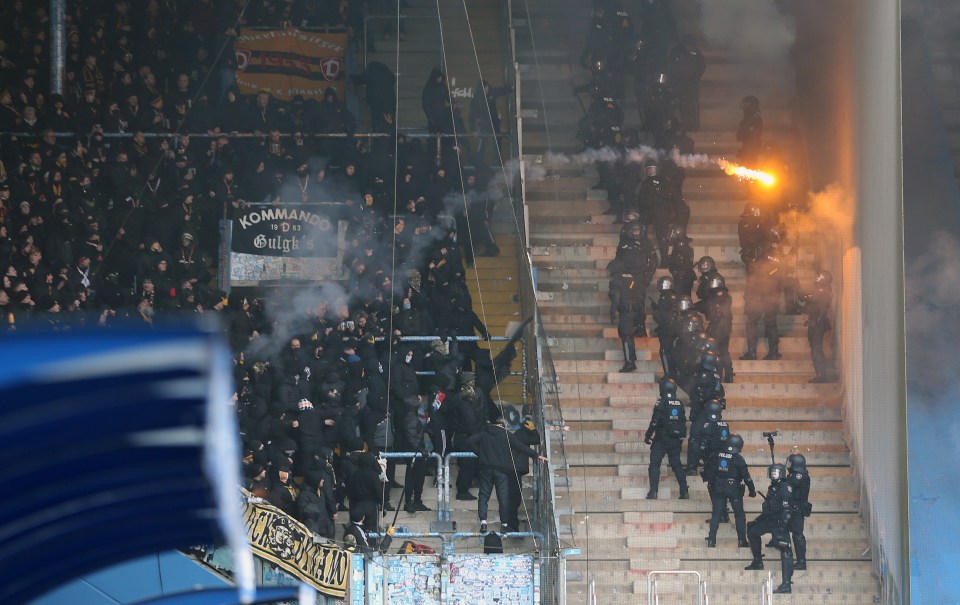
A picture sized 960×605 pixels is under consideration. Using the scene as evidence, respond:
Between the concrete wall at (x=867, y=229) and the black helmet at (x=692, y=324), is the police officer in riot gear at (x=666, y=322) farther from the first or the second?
the concrete wall at (x=867, y=229)

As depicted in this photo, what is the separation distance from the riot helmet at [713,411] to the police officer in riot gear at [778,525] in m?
1.01

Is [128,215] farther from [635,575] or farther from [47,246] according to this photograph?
[635,575]

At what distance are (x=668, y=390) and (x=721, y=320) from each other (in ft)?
6.57

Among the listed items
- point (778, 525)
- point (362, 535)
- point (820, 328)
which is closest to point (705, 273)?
point (820, 328)

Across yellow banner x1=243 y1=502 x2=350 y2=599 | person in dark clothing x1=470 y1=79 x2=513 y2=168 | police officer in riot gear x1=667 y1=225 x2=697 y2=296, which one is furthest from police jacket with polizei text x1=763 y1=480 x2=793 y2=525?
person in dark clothing x1=470 y1=79 x2=513 y2=168

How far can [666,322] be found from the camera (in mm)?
20688

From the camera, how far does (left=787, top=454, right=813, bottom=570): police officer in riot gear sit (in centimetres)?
1816

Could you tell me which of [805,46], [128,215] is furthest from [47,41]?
[805,46]

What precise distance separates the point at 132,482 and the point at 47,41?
64.9 feet

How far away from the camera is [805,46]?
22.9 metres

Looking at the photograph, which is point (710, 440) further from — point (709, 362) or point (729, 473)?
point (709, 362)

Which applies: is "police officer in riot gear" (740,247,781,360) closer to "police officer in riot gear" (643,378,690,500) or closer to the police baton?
the police baton

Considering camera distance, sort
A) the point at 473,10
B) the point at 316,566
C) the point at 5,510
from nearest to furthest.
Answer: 1. the point at 5,510
2. the point at 316,566
3. the point at 473,10

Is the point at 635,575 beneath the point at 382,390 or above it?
beneath
